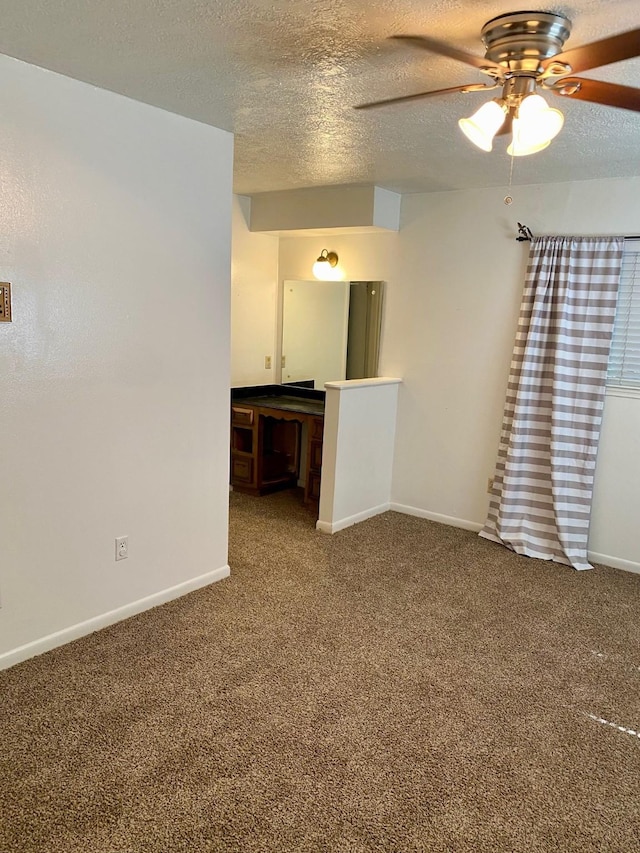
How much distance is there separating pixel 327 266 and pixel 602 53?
11.1 ft

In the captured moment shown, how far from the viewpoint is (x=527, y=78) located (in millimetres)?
1787

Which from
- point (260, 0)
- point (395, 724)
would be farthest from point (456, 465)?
point (260, 0)

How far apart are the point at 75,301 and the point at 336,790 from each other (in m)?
2.08

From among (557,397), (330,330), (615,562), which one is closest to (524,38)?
(557,397)

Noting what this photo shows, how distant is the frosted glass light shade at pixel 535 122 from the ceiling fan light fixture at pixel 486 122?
0.18 feet

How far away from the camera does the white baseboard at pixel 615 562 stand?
3.76 m

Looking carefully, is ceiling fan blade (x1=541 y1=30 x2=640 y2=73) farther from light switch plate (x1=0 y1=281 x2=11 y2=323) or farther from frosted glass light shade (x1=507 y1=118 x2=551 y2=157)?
light switch plate (x1=0 y1=281 x2=11 y2=323)

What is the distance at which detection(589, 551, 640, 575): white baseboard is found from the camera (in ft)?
12.3

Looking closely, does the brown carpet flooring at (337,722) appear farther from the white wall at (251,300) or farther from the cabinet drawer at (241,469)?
the white wall at (251,300)

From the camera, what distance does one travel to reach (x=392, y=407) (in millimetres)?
4586

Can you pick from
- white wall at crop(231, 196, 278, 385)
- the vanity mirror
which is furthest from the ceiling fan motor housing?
white wall at crop(231, 196, 278, 385)

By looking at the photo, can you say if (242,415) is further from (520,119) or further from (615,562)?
(520,119)

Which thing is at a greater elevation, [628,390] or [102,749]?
[628,390]

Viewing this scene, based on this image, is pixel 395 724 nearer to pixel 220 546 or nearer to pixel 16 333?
pixel 220 546
